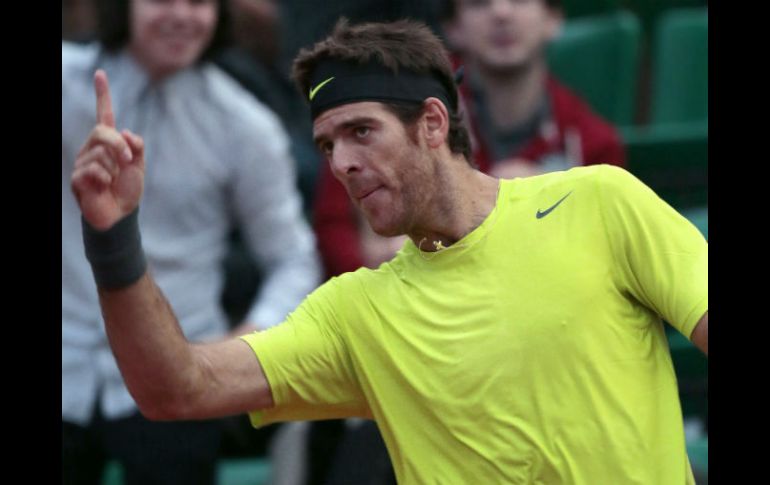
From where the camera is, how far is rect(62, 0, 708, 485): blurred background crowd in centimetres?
486

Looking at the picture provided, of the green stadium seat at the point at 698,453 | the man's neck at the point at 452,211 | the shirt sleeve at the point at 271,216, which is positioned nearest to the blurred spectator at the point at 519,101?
the shirt sleeve at the point at 271,216

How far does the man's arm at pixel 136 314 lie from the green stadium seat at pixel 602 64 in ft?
13.1

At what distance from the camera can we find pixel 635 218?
129 inches

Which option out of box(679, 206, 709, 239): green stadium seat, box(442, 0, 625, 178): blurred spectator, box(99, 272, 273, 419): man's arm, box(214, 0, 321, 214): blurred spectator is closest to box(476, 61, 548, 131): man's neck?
box(442, 0, 625, 178): blurred spectator

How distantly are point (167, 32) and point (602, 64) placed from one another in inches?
109

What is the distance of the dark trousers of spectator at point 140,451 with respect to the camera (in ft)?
15.7

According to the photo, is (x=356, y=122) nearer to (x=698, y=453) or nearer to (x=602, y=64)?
(x=698, y=453)

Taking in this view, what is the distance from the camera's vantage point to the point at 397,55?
3.56 metres

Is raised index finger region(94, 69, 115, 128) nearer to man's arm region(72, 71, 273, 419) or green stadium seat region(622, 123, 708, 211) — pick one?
man's arm region(72, 71, 273, 419)

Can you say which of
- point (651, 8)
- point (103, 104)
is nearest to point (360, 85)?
point (103, 104)

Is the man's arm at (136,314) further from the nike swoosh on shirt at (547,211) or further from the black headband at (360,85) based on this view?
the nike swoosh on shirt at (547,211)

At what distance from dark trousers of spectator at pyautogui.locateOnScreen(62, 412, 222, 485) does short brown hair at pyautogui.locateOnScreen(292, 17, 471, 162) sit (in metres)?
1.58

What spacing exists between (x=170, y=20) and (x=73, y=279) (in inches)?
35.9
